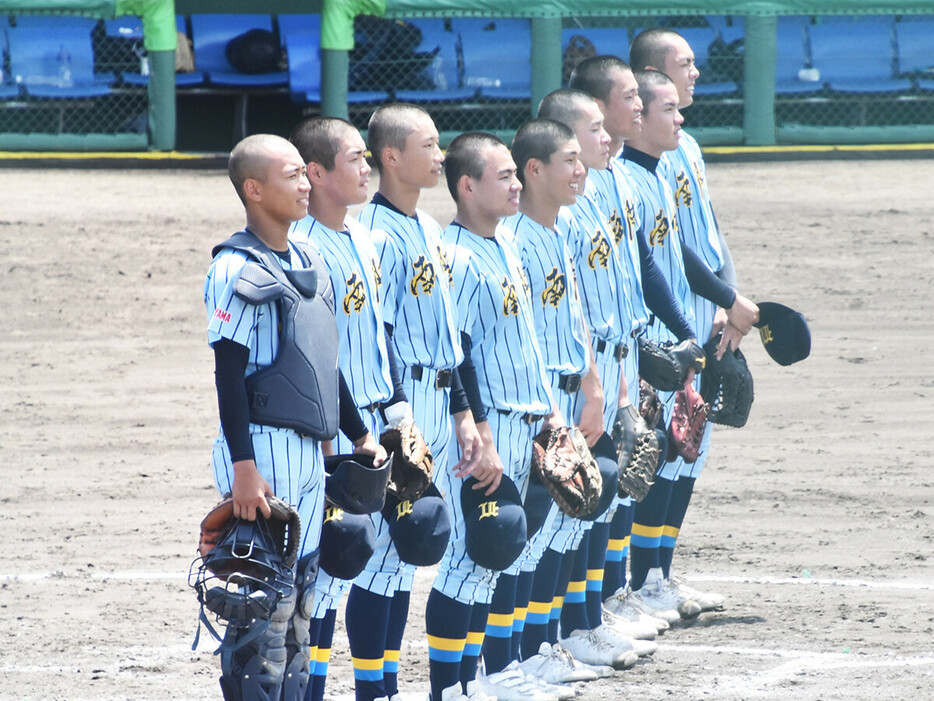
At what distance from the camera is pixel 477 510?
4.55 metres

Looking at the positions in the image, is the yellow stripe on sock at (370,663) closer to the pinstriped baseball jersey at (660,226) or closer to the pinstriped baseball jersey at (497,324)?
the pinstriped baseball jersey at (497,324)

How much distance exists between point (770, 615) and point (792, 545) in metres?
0.98

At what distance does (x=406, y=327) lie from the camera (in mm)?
4473

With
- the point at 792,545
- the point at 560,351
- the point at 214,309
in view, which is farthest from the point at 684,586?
the point at 214,309

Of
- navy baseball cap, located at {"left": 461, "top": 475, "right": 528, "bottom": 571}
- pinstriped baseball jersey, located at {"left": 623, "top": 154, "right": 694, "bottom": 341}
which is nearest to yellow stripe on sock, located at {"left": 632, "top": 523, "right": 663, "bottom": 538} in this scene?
→ pinstriped baseball jersey, located at {"left": 623, "top": 154, "right": 694, "bottom": 341}

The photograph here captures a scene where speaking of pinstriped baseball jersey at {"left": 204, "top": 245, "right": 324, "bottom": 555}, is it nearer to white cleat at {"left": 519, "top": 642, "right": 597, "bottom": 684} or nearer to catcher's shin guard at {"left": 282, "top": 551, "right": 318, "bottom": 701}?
catcher's shin guard at {"left": 282, "top": 551, "right": 318, "bottom": 701}

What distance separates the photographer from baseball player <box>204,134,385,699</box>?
365cm

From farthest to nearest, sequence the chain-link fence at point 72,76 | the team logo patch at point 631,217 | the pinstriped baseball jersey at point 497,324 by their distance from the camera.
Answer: the chain-link fence at point 72,76 < the team logo patch at point 631,217 < the pinstriped baseball jersey at point 497,324

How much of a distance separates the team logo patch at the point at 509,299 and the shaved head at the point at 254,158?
1035 millimetres

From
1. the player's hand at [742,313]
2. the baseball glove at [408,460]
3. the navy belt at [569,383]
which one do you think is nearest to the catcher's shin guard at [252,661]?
the baseball glove at [408,460]

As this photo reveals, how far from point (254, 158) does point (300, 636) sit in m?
1.22

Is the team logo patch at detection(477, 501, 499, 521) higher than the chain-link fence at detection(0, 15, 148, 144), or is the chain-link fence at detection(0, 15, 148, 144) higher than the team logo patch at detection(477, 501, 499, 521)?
the chain-link fence at detection(0, 15, 148, 144)

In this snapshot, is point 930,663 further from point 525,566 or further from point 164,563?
point 164,563

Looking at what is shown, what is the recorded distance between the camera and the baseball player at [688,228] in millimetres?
5961
